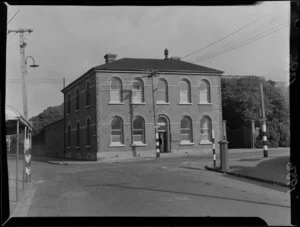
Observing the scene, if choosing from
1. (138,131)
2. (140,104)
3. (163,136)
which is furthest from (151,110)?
(163,136)

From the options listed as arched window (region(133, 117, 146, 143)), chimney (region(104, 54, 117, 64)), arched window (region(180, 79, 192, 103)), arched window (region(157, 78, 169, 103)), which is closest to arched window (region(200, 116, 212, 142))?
arched window (region(157, 78, 169, 103))

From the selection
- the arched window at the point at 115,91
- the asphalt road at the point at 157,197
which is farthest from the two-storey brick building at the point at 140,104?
the asphalt road at the point at 157,197

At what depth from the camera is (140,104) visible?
13797 millimetres

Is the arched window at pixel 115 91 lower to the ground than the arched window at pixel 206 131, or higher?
higher

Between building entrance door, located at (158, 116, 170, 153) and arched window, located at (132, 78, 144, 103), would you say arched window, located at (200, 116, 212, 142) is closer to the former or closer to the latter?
building entrance door, located at (158, 116, 170, 153)

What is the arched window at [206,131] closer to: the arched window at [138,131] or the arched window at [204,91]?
the arched window at [138,131]

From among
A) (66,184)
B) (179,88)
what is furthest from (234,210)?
(66,184)

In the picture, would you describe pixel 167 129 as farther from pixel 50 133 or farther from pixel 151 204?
pixel 151 204

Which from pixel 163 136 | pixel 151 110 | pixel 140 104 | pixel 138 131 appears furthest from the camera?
pixel 163 136

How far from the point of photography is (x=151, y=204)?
27.5ft

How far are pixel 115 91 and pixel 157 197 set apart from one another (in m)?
3.20

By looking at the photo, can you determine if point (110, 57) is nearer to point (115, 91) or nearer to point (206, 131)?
point (115, 91)

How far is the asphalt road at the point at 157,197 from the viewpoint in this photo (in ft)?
24.5

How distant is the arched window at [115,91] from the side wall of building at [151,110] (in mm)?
152
